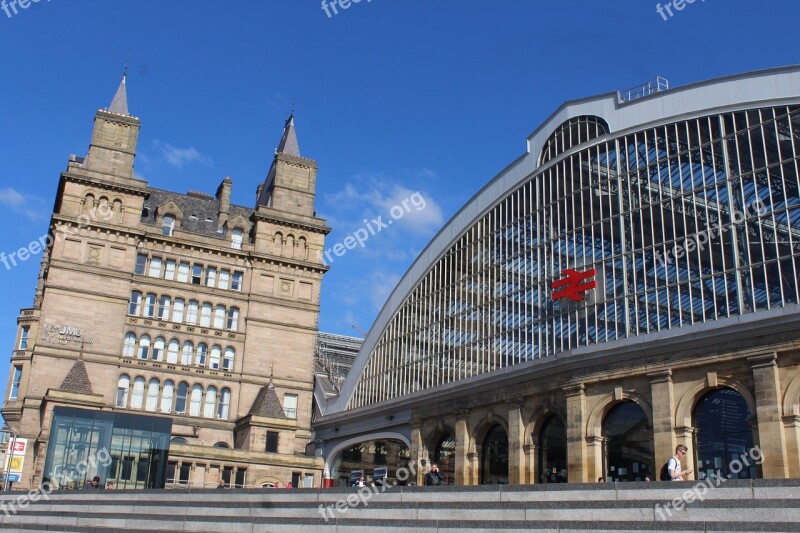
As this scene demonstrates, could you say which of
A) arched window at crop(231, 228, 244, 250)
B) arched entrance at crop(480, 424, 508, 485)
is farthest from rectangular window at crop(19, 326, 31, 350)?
arched entrance at crop(480, 424, 508, 485)

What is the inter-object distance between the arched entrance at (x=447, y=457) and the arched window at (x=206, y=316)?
22.3 metres

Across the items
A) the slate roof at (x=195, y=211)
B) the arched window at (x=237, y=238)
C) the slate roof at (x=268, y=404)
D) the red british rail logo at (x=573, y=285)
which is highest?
the slate roof at (x=195, y=211)

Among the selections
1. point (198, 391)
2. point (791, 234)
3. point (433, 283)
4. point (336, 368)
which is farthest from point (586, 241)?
point (336, 368)

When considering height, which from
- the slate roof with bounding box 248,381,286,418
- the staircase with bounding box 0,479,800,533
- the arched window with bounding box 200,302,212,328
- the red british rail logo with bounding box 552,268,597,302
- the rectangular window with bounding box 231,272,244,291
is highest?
the rectangular window with bounding box 231,272,244,291

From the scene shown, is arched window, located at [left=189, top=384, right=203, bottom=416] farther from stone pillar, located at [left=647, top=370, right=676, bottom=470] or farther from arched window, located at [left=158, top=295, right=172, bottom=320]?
stone pillar, located at [left=647, top=370, right=676, bottom=470]

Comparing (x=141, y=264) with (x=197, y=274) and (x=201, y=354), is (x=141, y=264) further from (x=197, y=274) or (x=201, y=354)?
(x=201, y=354)

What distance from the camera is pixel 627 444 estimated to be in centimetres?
3853

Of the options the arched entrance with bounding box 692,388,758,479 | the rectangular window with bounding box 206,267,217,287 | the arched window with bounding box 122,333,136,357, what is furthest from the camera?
the rectangular window with bounding box 206,267,217,287

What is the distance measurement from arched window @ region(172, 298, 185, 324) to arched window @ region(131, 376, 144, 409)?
508 centimetres

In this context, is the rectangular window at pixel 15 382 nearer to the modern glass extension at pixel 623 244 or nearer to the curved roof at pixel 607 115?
the curved roof at pixel 607 115

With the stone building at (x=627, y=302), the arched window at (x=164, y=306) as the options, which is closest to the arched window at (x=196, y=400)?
the arched window at (x=164, y=306)

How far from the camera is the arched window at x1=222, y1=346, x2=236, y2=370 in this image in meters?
64.9

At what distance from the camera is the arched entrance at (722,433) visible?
113 ft

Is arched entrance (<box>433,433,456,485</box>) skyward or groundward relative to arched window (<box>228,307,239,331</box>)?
groundward
